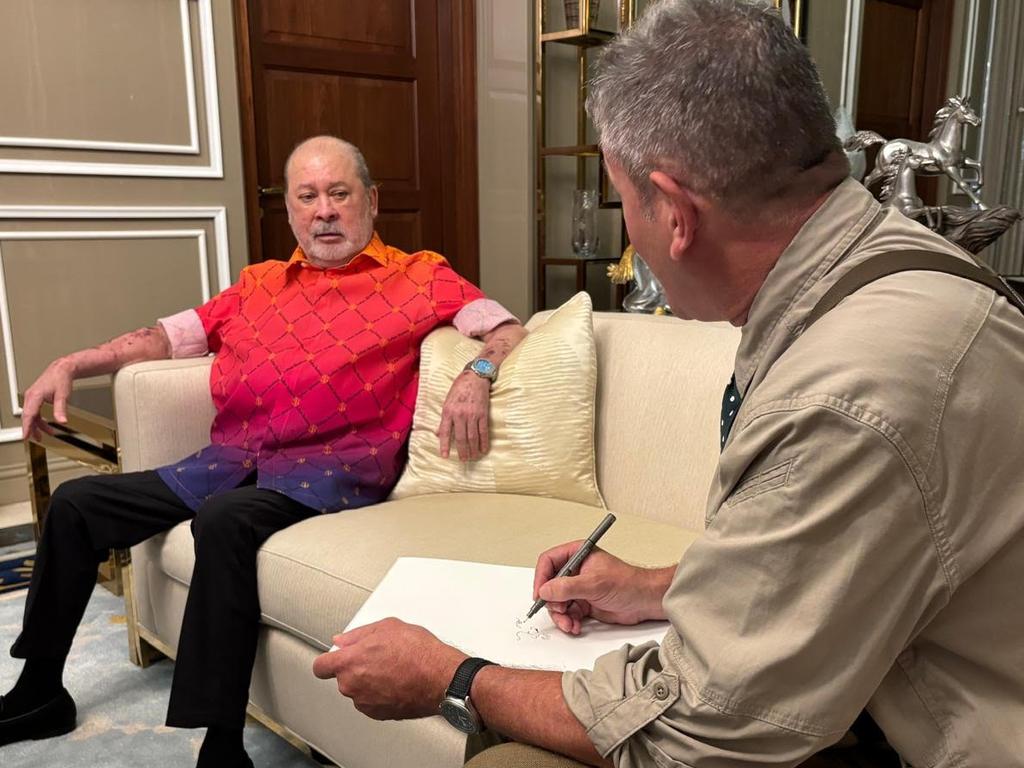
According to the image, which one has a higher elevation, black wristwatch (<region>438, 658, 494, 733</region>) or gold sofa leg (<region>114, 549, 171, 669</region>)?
black wristwatch (<region>438, 658, 494, 733</region>)

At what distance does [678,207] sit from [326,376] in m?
1.14

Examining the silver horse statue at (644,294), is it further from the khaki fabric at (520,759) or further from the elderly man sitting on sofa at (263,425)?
the khaki fabric at (520,759)

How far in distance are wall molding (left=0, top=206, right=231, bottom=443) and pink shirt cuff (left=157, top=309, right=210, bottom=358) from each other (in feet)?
3.59

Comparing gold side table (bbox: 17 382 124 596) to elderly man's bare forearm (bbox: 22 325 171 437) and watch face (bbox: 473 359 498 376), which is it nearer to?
elderly man's bare forearm (bbox: 22 325 171 437)

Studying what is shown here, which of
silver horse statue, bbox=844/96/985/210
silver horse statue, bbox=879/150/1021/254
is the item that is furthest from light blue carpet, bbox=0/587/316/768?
silver horse statue, bbox=844/96/985/210

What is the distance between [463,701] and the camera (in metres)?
0.78

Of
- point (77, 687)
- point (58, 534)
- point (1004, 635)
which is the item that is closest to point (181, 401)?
point (58, 534)

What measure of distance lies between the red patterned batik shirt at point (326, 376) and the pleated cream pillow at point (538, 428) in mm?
87

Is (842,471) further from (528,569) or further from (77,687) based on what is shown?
(77,687)

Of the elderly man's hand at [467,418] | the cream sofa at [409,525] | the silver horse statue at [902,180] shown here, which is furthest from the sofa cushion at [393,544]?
the silver horse statue at [902,180]

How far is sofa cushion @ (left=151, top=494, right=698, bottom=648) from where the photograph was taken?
4.41ft

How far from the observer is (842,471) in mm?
569

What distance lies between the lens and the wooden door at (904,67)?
12.0 ft

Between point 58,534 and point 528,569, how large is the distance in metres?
0.98
